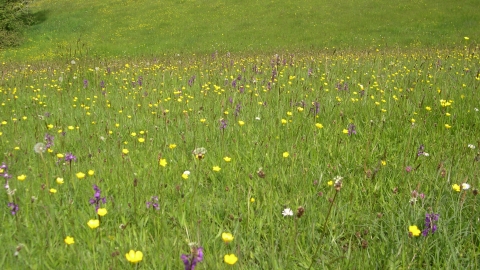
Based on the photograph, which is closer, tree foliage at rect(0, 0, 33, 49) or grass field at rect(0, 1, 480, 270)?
grass field at rect(0, 1, 480, 270)

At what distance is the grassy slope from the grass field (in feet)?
37.8

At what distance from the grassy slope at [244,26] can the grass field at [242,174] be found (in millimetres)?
11527

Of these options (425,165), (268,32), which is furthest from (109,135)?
(268,32)

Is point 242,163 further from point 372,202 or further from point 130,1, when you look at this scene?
point 130,1

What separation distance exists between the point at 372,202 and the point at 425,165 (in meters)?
0.64

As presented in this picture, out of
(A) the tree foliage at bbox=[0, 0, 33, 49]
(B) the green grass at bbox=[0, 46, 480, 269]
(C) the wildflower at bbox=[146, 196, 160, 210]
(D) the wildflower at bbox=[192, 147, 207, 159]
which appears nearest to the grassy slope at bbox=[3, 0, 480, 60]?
(A) the tree foliage at bbox=[0, 0, 33, 49]

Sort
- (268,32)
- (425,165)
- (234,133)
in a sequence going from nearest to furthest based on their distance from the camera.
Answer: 1. (425,165)
2. (234,133)
3. (268,32)

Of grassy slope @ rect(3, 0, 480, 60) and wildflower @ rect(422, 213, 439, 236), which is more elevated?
wildflower @ rect(422, 213, 439, 236)

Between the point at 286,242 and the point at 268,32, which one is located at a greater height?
the point at 286,242

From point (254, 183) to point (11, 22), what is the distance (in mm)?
26117

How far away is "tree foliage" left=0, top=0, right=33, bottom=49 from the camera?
21812 mm

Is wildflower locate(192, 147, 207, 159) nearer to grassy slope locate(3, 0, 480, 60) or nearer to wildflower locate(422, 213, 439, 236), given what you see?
wildflower locate(422, 213, 439, 236)

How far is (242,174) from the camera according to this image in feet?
8.83

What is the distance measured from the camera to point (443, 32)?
1756cm
